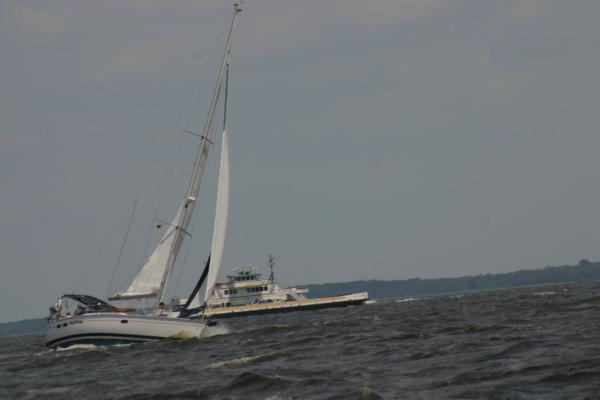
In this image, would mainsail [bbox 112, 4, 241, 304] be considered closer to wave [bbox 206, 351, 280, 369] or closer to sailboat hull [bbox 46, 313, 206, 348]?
sailboat hull [bbox 46, 313, 206, 348]

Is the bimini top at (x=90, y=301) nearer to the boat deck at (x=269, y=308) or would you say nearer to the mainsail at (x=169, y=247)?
the mainsail at (x=169, y=247)

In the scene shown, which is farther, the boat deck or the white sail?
the boat deck

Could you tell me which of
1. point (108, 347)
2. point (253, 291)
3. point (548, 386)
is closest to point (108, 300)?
point (108, 347)

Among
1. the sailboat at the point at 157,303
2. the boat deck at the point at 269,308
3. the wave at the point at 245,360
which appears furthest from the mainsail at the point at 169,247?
the boat deck at the point at 269,308

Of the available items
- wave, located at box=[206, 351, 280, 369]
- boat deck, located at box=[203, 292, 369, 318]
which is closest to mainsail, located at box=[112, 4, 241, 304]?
wave, located at box=[206, 351, 280, 369]

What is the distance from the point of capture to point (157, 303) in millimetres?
43281

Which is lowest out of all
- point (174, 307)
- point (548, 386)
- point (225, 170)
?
point (548, 386)

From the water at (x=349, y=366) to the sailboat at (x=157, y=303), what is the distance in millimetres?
752

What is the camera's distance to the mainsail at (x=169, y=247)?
43406 millimetres

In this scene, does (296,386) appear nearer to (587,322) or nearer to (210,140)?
(587,322)

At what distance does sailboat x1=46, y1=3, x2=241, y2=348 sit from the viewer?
1639 inches

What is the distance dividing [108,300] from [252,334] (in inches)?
317

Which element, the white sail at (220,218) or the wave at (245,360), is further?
the white sail at (220,218)

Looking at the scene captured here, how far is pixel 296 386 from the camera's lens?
23078mm
